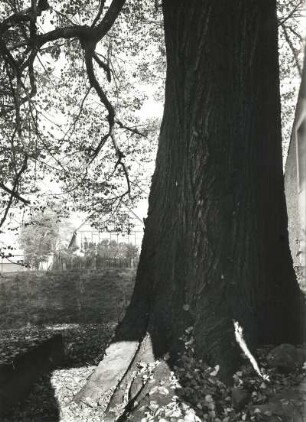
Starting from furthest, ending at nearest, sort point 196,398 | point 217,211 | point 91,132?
point 91,132
point 217,211
point 196,398

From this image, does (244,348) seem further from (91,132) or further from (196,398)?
(91,132)

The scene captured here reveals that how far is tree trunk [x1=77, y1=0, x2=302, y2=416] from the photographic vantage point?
391cm

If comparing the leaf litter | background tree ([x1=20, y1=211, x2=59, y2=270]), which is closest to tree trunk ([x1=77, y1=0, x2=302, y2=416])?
the leaf litter

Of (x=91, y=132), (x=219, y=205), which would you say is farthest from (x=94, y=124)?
(x=219, y=205)

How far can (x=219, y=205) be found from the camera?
398 cm

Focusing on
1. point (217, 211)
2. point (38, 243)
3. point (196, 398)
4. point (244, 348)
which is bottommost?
point (196, 398)

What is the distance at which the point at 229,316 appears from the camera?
3.80 meters

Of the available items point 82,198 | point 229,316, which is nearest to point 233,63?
point 229,316

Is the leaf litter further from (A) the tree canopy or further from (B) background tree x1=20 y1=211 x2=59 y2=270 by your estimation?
(B) background tree x1=20 y1=211 x2=59 y2=270

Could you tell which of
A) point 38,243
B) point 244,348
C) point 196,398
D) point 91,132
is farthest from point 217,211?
point 38,243

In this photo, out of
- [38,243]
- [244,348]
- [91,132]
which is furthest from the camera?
[38,243]

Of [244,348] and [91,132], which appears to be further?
[91,132]

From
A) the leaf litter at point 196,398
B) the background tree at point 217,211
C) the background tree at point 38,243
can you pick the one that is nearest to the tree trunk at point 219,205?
the background tree at point 217,211

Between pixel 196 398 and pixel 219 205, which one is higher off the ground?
pixel 219 205
